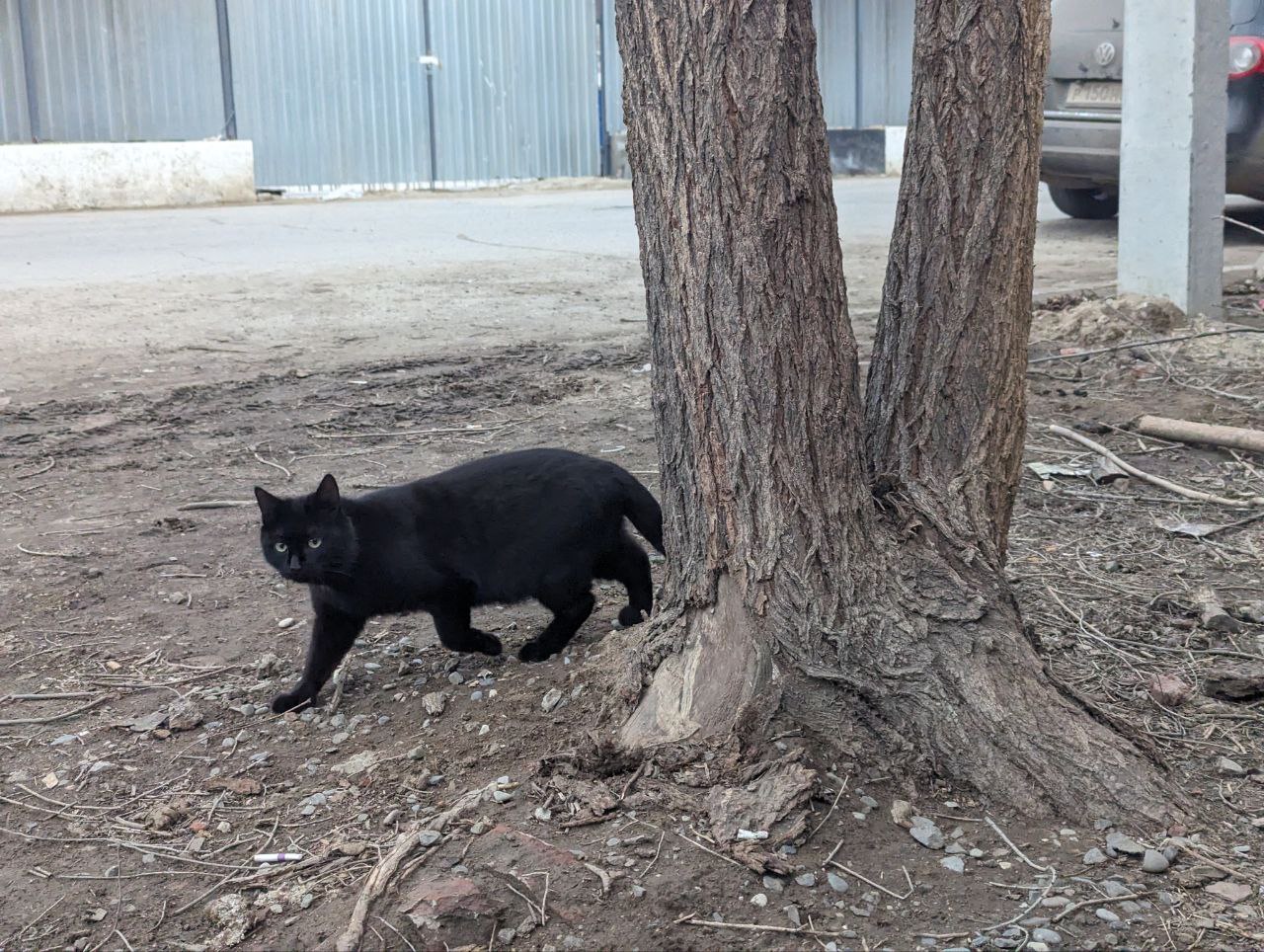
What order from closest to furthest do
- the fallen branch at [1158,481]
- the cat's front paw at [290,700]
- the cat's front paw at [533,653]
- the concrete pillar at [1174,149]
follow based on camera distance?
the cat's front paw at [290,700] < the cat's front paw at [533,653] < the fallen branch at [1158,481] < the concrete pillar at [1174,149]

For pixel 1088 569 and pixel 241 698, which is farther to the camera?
pixel 1088 569

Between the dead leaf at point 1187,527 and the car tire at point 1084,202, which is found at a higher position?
the car tire at point 1084,202

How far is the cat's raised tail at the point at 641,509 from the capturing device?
3838 mm

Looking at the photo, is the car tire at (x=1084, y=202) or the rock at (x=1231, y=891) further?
the car tire at (x=1084, y=202)

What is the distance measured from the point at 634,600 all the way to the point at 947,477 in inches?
51.4

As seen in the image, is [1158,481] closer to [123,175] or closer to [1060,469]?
[1060,469]

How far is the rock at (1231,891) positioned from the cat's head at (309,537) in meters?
2.32

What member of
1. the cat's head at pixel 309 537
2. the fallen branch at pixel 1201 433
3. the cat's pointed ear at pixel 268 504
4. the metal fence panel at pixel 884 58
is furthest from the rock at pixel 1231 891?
the metal fence panel at pixel 884 58

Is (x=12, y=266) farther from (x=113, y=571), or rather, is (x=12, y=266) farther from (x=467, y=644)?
(x=467, y=644)

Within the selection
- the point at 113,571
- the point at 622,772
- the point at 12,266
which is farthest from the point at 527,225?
the point at 622,772

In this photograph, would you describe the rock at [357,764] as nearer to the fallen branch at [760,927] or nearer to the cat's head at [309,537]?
the cat's head at [309,537]

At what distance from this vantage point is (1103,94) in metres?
9.05

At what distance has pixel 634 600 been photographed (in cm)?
394

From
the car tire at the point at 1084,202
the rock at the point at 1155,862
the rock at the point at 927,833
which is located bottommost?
the rock at the point at 1155,862
